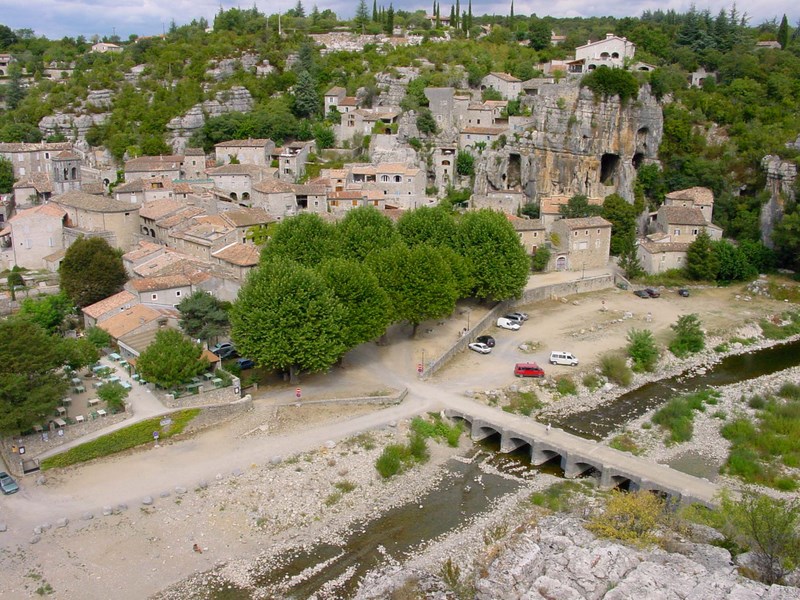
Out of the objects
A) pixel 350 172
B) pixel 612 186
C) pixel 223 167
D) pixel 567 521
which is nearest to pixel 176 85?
pixel 223 167

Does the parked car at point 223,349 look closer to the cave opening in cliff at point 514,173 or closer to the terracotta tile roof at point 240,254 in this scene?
the terracotta tile roof at point 240,254

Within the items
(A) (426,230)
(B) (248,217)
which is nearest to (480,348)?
(A) (426,230)

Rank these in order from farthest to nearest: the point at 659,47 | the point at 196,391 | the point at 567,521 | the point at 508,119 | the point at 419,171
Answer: the point at 659,47
the point at 508,119
the point at 419,171
the point at 196,391
the point at 567,521

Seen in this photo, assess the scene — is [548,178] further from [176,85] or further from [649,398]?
[176,85]

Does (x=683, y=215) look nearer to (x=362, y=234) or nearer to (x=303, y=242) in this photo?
(x=362, y=234)

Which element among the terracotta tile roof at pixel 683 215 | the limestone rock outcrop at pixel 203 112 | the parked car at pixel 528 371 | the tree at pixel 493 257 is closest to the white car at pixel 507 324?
the tree at pixel 493 257

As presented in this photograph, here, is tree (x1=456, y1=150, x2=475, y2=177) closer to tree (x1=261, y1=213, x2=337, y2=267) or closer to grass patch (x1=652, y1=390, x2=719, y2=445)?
tree (x1=261, y1=213, x2=337, y2=267)
